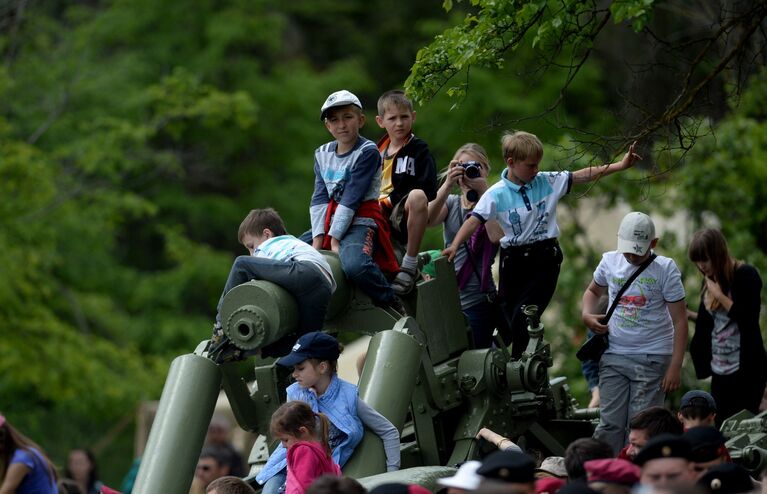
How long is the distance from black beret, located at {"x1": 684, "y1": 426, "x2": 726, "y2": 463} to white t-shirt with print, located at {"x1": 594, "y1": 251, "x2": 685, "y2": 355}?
205 cm

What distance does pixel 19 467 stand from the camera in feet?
25.7

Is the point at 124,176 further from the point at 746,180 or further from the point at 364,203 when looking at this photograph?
the point at 364,203

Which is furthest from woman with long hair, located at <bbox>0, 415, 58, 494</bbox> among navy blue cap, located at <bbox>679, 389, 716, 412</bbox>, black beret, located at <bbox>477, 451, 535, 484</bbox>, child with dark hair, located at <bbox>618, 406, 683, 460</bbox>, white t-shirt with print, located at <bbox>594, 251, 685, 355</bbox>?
white t-shirt with print, located at <bbox>594, 251, 685, 355</bbox>

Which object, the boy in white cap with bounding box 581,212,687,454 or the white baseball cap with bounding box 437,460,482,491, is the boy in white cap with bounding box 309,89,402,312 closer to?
the boy in white cap with bounding box 581,212,687,454

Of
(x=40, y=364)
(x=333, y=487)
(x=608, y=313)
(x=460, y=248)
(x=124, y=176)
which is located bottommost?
(x=333, y=487)

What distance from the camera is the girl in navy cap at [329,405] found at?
8930 mm

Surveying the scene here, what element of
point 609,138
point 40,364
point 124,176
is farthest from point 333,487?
point 124,176

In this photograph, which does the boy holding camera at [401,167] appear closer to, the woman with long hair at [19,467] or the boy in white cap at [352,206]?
the boy in white cap at [352,206]

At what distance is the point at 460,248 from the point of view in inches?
453

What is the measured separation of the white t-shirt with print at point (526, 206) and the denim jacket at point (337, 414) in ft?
6.95

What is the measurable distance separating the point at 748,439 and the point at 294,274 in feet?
11.6

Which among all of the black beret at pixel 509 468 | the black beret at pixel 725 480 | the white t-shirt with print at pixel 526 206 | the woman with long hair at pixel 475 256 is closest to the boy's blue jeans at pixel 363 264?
the white t-shirt with print at pixel 526 206

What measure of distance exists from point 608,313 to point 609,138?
128 centimetres

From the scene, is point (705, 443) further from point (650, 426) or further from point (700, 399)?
point (700, 399)
